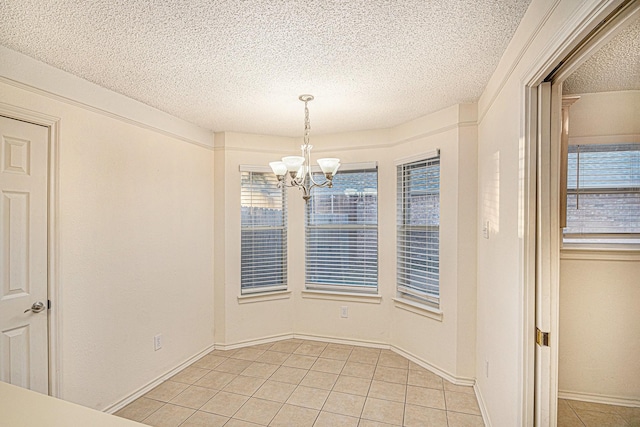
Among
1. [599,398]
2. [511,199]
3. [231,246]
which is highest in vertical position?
[511,199]

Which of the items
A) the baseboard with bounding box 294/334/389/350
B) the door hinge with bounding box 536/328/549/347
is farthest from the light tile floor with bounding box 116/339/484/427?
the door hinge with bounding box 536/328/549/347

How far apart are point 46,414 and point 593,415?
229 cm

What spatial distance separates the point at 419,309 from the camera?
131 inches

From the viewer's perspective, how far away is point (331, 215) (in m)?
3.99

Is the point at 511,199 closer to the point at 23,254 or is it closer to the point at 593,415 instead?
the point at 593,415

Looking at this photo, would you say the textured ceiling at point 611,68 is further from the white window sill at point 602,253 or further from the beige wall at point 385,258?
the beige wall at point 385,258

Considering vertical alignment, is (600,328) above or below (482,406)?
above

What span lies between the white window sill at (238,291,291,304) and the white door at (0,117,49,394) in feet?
6.22

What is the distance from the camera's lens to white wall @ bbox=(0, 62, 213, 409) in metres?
2.26

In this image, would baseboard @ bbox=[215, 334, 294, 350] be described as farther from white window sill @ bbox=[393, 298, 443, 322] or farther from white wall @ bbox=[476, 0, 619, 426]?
white wall @ bbox=[476, 0, 619, 426]

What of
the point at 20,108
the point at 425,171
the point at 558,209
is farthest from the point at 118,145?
the point at 558,209

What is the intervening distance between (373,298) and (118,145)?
116 inches

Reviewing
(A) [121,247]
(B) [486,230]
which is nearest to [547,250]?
(B) [486,230]

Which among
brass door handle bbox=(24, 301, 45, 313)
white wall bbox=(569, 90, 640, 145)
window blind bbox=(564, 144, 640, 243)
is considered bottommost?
brass door handle bbox=(24, 301, 45, 313)
